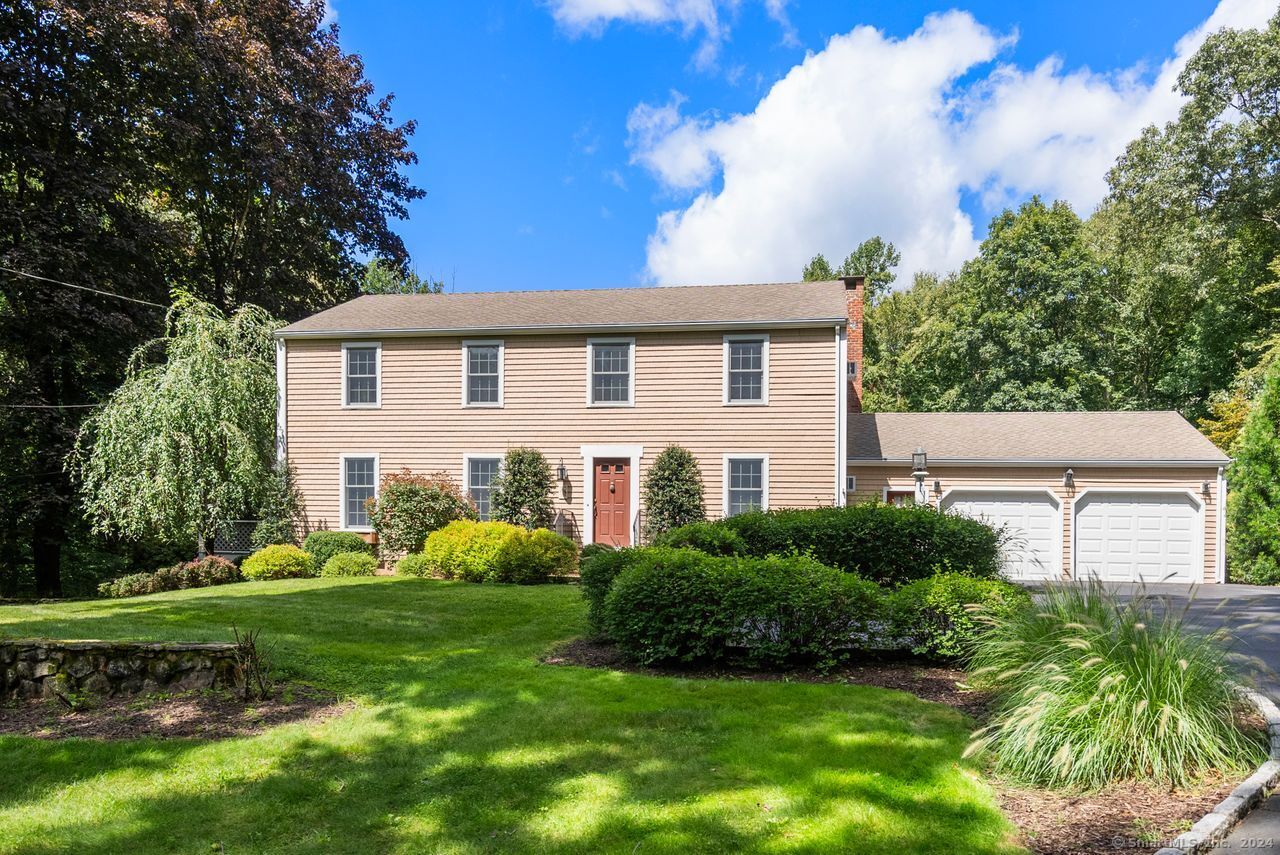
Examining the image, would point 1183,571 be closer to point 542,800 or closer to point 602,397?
point 602,397

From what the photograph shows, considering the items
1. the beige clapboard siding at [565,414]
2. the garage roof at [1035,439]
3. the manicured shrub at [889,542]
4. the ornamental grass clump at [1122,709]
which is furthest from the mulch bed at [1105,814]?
the garage roof at [1035,439]

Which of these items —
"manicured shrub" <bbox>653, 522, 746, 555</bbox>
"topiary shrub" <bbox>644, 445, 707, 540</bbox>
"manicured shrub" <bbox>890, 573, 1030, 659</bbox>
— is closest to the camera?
"manicured shrub" <bbox>890, 573, 1030, 659</bbox>

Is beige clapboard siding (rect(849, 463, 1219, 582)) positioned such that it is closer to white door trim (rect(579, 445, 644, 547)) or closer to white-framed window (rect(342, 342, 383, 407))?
white door trim (rect(579, 445, 644, 547))

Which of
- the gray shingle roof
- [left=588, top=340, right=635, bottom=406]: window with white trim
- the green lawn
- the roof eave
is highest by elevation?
the gray shingle roof

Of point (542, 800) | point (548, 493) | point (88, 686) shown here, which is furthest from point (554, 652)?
point (548, 493)

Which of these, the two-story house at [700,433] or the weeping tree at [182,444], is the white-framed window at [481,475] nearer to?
the two-story house at [700,433]

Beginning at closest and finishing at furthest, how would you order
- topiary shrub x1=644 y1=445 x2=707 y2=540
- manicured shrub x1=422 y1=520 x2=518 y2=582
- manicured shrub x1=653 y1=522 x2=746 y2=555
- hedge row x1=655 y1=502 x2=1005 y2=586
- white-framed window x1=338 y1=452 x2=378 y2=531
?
manicured shrub x1=653 y1=522 x2=746 y2=555, hedge row x1=655 y1=502 x2=1005 y2=586, manicured shrub x1=422 y1=520 x2=518 y2=582, topiary shrub x1=644 y1=445 x2=707 y2=540, white-framed window x1=338 y1=452 x2=378 y2=531

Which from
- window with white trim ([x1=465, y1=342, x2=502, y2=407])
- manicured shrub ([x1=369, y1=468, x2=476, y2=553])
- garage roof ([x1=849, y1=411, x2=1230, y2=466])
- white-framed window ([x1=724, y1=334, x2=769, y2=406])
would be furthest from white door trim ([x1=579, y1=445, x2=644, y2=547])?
garage roof ([x1=849, y1=411, x2=1230, y2=466])

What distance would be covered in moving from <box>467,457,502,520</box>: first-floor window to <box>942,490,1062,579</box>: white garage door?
10462 millimetres

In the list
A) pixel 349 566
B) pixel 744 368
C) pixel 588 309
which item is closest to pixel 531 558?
pixel 349 566

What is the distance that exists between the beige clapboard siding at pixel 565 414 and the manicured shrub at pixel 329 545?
2.87 feet

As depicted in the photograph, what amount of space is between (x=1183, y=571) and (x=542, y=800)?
16368 millimetres

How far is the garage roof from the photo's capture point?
1452cm

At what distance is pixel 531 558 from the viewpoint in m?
12.5
